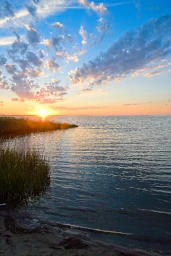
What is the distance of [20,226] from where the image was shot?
336 inches

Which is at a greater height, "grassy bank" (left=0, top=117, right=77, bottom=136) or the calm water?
"grassy bank" (left=0, top=117, right=77, bottom=136)

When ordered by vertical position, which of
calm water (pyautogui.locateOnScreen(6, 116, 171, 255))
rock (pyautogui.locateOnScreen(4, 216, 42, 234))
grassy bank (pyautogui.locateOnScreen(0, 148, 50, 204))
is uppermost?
grassy bank (pyautogui.locateOnScreen(0, 148, 50, 204))

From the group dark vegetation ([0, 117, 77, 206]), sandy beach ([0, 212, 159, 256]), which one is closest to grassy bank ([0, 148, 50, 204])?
dark vegetation ([0, 117, 77, 206])

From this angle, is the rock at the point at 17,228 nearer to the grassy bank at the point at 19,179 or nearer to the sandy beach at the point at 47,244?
the sandy beach at the point at 47,244

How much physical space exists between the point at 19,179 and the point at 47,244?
18.0 feet

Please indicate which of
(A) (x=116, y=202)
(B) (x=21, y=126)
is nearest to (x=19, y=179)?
(A) (x=116, y=202)

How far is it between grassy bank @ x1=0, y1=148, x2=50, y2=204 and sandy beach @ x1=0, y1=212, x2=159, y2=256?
2.89 metres

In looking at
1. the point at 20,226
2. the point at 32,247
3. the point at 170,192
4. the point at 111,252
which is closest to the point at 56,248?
the point at 32,247

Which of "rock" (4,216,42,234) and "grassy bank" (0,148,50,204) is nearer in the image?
"rock" (4,216,42,234)

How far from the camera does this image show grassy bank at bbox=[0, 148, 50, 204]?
11281 millimetres

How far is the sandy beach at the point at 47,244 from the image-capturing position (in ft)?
21.7

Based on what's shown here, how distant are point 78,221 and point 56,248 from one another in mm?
2822

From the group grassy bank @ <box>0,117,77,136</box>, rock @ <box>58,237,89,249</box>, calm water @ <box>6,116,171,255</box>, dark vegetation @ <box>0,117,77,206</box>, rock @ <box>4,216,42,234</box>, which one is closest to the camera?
A: rock @ <box>58,237,89,249</box>

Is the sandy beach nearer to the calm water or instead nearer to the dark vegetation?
the calm water
